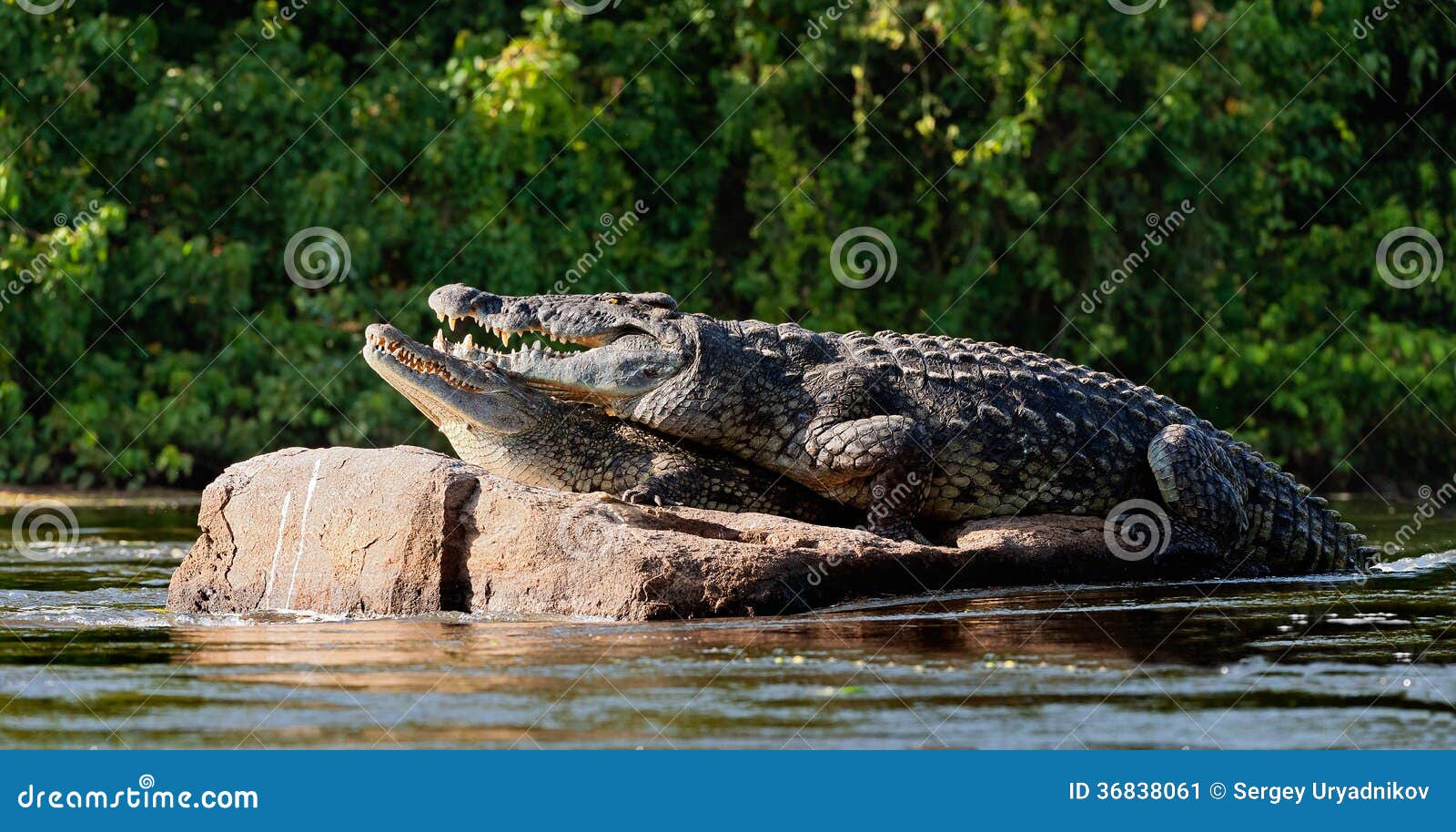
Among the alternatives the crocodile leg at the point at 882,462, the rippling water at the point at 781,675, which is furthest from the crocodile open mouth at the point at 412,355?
the crocodile leg at the point at 882,462

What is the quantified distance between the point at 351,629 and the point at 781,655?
1.89 meters

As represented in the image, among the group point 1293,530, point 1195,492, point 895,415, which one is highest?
point 1293,530

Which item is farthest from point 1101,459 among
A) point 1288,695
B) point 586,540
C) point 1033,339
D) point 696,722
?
point 1033,339

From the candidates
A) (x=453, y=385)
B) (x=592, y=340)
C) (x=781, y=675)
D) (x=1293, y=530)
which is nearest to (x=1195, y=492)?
(x=1293, y=530)

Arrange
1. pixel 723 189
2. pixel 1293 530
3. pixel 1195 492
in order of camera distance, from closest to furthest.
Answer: pixel 1195 492 → pixel 1293 530 → pixel 723 189

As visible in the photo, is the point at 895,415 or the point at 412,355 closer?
the point at 412,355

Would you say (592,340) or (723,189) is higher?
(723,189)

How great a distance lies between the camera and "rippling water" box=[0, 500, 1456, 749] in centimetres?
491

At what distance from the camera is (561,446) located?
8.70 m

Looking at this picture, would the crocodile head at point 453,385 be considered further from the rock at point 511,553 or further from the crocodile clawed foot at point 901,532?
the crocodile clawed foot at point 901,532

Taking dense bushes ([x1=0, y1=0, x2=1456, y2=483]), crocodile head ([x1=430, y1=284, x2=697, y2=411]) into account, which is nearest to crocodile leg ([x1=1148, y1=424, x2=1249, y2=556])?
crocodile head ([x1=430, y1=284, x2=697, y2=411])

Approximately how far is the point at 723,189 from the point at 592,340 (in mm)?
11806

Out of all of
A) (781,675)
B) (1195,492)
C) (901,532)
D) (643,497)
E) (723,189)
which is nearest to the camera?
(781,675)

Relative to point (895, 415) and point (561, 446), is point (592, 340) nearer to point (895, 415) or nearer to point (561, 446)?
point (561, 446)
